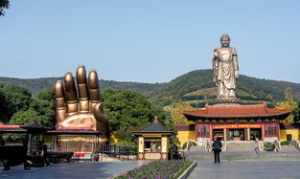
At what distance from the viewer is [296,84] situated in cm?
18200

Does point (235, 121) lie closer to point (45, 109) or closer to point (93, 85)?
point (93, 85)

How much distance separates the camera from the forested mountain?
422ft

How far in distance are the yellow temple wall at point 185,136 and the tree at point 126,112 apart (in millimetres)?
1491

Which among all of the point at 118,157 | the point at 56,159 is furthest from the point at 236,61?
the point at 56,159

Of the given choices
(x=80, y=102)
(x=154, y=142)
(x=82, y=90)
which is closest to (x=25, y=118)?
(x=80, y=102)

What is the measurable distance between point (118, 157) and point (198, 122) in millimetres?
17269

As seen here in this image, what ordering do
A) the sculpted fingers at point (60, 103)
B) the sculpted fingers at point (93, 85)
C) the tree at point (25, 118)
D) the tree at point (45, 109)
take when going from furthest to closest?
the tree at point (45, 109) → the tree at point (25, 118) → the sculpted fingers at point (60, 103) → the sculpted fingers at point (93, 85)

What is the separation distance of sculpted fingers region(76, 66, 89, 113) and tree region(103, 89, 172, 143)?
9260 mm

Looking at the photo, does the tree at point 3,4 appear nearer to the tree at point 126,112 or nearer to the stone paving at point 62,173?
the stone paving at point 62,173

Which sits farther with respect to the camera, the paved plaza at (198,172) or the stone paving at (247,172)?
the paved plaza at (198,172)

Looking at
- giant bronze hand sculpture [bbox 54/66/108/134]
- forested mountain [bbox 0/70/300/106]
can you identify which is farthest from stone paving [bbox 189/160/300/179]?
forested mountain [bbox 0/70/300/106]

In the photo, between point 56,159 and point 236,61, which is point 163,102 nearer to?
point 236,61

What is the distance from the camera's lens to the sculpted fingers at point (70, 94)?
3388 centimetres

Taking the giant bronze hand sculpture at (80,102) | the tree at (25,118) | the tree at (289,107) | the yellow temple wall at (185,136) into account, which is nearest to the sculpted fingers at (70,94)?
the giant bronze hand sculpture at (80,102)
